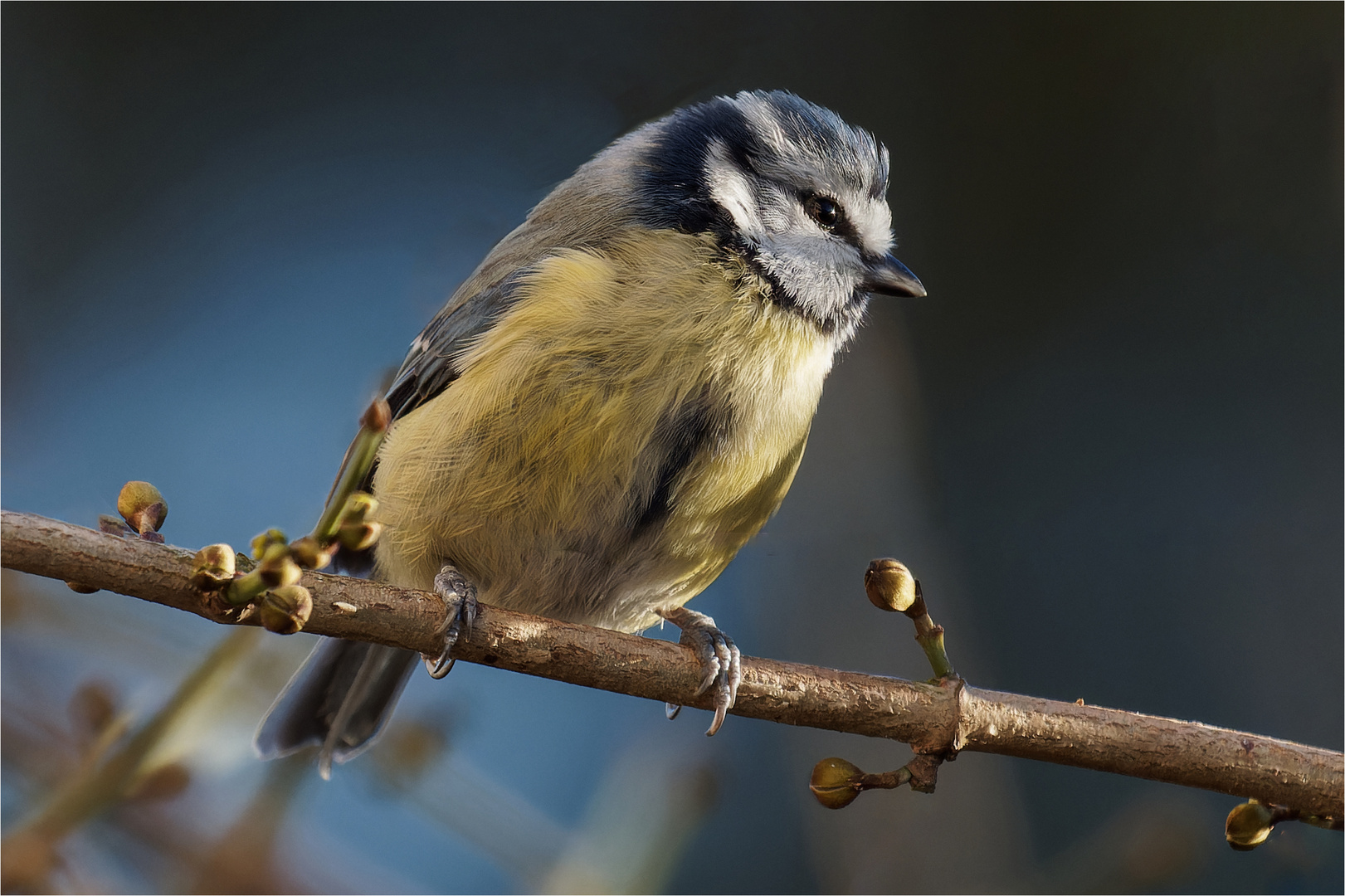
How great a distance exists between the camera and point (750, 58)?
3.58 m

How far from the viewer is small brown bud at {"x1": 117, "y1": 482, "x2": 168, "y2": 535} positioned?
990 millimetres

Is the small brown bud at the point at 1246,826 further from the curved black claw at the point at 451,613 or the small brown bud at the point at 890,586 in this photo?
the curved black claw at the point at 451,613

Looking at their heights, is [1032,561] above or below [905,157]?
below

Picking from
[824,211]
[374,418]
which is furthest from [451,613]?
[824,211]

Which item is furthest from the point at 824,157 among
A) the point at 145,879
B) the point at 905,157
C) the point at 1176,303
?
the point at 1176,303

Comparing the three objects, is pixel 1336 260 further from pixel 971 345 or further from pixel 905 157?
pixel 905 157

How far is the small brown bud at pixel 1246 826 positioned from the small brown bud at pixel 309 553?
1027 mm

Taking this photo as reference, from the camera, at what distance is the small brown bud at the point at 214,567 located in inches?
35.0

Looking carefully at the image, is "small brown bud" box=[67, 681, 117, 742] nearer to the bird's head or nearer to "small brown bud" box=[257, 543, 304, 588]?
"small brown bud" box=[257, 543, 304, 588]

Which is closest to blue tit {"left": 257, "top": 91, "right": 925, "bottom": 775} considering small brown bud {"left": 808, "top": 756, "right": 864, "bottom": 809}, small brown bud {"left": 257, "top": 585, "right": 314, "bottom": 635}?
small brown bud {"left": 808, "top": 756, "right": 864, "bottom": 809}

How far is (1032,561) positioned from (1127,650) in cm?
40

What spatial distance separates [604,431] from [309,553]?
67cm

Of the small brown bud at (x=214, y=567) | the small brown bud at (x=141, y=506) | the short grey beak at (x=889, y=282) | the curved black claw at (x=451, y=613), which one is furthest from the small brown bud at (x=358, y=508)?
Result: the short grey beak at (x=889, y=282)

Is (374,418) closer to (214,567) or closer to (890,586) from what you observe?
(214,567)
